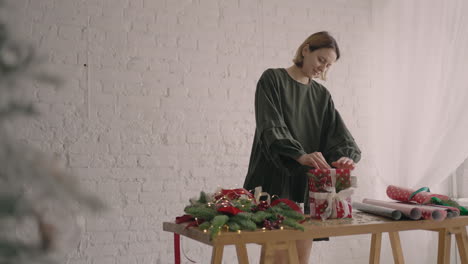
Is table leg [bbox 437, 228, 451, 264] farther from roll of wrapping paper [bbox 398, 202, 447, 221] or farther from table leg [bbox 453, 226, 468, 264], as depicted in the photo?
roll of wrapping paper [bbox 398, 202, 447, 221]

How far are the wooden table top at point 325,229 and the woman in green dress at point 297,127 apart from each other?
27cm

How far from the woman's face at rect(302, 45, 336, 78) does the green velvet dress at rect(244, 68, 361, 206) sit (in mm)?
75

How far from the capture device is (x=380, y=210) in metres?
1.92

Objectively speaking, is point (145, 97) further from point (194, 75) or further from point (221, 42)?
point (221, 42)

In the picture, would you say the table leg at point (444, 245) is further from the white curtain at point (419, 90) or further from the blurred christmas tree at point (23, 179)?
the blurred christmas tree at point (23, 179)

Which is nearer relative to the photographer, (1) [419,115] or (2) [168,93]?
(2) [168,93]

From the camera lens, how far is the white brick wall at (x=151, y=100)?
112 inches

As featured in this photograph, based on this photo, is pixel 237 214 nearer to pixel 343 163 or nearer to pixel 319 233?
pixel 319 233

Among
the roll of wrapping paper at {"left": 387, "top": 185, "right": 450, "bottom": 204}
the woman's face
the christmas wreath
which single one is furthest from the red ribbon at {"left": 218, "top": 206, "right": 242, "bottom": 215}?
the roll of wrapping paper at {"left": 387, "top": 185, "right": 450, "bottom": 204}

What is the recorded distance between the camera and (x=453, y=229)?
205cm

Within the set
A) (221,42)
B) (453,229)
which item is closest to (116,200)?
(221,42)

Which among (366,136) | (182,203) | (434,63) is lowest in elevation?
(182,203)

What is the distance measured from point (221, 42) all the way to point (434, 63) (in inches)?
52.3

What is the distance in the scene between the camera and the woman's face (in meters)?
2.14
